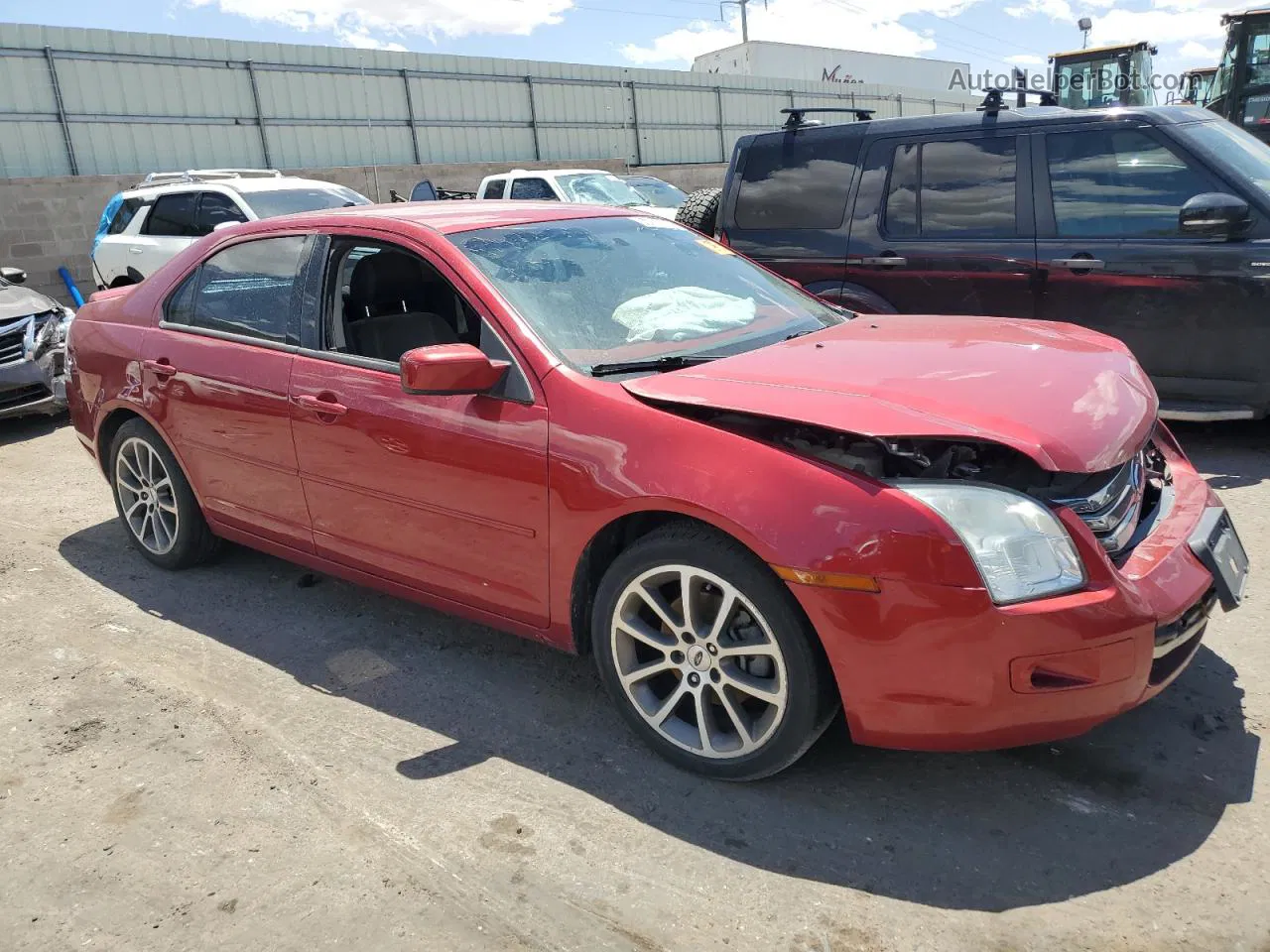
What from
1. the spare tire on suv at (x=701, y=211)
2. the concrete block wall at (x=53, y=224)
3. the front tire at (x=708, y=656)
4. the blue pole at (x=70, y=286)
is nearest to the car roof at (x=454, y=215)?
the front tire at (x=708, y=656)

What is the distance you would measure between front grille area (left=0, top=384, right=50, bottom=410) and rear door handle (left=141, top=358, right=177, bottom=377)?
14.5 feet

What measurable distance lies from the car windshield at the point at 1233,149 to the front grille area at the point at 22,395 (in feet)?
27.1

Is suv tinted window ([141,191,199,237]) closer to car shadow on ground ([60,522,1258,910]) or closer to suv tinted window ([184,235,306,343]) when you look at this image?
suv tinted window ([184,235,306,343])

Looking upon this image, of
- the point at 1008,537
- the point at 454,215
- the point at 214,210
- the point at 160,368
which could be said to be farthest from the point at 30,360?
the point at 1008,537

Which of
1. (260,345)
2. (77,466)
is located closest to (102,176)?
(77,466)

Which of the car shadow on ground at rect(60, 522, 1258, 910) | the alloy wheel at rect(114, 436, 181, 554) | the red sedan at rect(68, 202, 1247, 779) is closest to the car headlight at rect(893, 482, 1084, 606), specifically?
the red sedan at rect(68, 202, 1247, 779)

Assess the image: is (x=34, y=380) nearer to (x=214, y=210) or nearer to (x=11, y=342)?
(x=11, y=342)

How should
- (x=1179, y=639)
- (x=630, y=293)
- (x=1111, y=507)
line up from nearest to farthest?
(x=1179, y=639), (x=1111, y=507), (x=630, y=293)

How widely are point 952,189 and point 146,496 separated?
471 cm

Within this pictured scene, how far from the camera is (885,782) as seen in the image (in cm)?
287

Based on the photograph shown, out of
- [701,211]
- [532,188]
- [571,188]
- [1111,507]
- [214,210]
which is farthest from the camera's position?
[532,188]

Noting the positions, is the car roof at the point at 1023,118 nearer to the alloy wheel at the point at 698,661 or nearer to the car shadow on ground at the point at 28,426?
the alloy wheel at the point at 698,661

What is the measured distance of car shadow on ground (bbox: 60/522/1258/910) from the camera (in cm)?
251

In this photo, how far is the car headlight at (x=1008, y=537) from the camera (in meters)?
2.44
